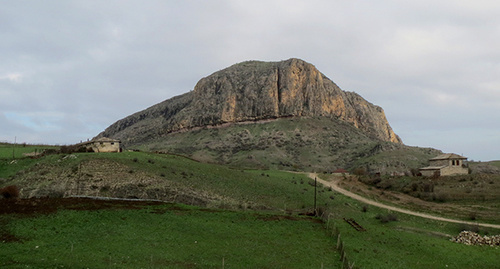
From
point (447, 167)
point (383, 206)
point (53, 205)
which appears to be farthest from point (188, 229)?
point (447, 167)

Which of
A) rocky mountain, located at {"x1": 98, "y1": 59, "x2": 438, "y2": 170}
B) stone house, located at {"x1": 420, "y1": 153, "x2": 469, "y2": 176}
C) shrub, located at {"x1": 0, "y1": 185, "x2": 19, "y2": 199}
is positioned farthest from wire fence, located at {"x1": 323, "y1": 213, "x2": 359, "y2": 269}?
rocky mountain, located at {"x1": 98, "y1": 59, "x2": 438, "y2": 170}

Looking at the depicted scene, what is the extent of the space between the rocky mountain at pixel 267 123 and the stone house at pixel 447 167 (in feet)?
55.1

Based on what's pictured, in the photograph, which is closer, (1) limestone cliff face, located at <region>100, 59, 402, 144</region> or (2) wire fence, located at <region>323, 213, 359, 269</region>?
(2) wire fence, located at <region>323, 213, 359, 269</region>

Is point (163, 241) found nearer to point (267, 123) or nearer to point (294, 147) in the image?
point (294, 147)

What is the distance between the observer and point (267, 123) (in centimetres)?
12975

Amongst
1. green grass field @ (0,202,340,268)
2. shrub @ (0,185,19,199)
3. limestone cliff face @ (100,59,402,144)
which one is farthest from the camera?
limestone cliff face @ (100,59,402,144)

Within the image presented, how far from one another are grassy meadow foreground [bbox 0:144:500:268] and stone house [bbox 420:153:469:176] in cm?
1894

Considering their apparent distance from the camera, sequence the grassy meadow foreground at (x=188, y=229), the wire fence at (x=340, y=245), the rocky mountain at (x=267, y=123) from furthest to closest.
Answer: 1. the rocky mountain at (x=267, y=123)
2. the wire fence at (x=340, y=245)
3. the grassy meadow foreground at (x=188, y=229)

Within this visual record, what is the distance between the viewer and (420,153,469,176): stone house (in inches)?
2709

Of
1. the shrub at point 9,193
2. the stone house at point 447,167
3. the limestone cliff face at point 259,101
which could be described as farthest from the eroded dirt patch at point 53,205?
the limestone cliff face at point 259,101

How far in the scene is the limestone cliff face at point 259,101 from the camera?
135 m

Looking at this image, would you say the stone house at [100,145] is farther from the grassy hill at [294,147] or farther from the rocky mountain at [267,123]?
the rocky mountain at [267,123]

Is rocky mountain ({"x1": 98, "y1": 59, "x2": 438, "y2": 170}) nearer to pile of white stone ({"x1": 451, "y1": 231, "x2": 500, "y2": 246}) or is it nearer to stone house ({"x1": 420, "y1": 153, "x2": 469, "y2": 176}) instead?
stone house ({"x1": 420, "y1": 153, "x2": 469, "y2": 176})

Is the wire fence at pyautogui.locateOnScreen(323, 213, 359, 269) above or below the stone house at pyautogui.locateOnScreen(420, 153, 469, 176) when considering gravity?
below
